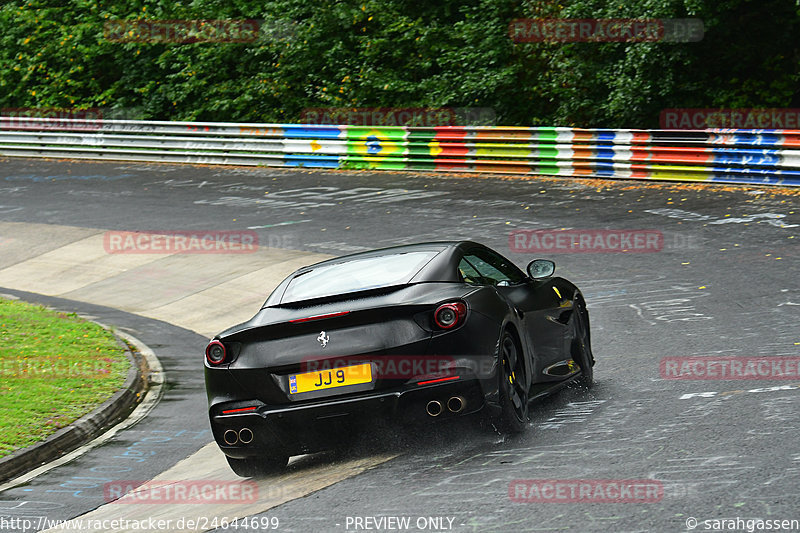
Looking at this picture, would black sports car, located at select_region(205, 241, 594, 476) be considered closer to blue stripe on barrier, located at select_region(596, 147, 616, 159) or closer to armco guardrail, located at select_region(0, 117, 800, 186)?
armco guardrail, located at select_region(0, 117, 800, 186)

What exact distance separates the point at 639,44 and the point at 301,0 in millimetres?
12040

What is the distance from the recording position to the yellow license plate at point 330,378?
6.34 meters

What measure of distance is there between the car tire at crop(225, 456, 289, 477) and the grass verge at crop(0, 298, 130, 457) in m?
2.39

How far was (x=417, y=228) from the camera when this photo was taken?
1772cm

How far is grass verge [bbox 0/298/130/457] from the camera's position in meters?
9.23

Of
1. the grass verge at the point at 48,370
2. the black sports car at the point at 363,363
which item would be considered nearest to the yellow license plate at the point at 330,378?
the black sports car at the point at 363,363

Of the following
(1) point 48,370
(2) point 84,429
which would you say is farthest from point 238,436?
(1) point 48,370

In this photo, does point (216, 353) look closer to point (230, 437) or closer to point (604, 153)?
point (230, 437)

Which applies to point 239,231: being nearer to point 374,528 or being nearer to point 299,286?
point 299,286

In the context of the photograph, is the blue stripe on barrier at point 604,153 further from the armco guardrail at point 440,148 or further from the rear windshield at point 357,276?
the rear windshield at point 357,276

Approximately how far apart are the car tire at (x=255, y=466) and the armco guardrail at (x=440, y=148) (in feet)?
46.1

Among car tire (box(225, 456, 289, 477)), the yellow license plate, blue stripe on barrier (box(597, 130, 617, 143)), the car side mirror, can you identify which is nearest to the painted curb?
car tire (box(225, 456, 289, 477))

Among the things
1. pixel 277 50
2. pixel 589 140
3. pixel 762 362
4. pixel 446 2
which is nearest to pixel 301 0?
pixel 277 50

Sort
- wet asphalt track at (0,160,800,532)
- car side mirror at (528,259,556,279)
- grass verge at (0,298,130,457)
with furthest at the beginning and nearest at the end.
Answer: grass verge at (0,298,130,457) < car side mirror at (528,259,556,279) < wet asphalt track at (0,160,800,532)
